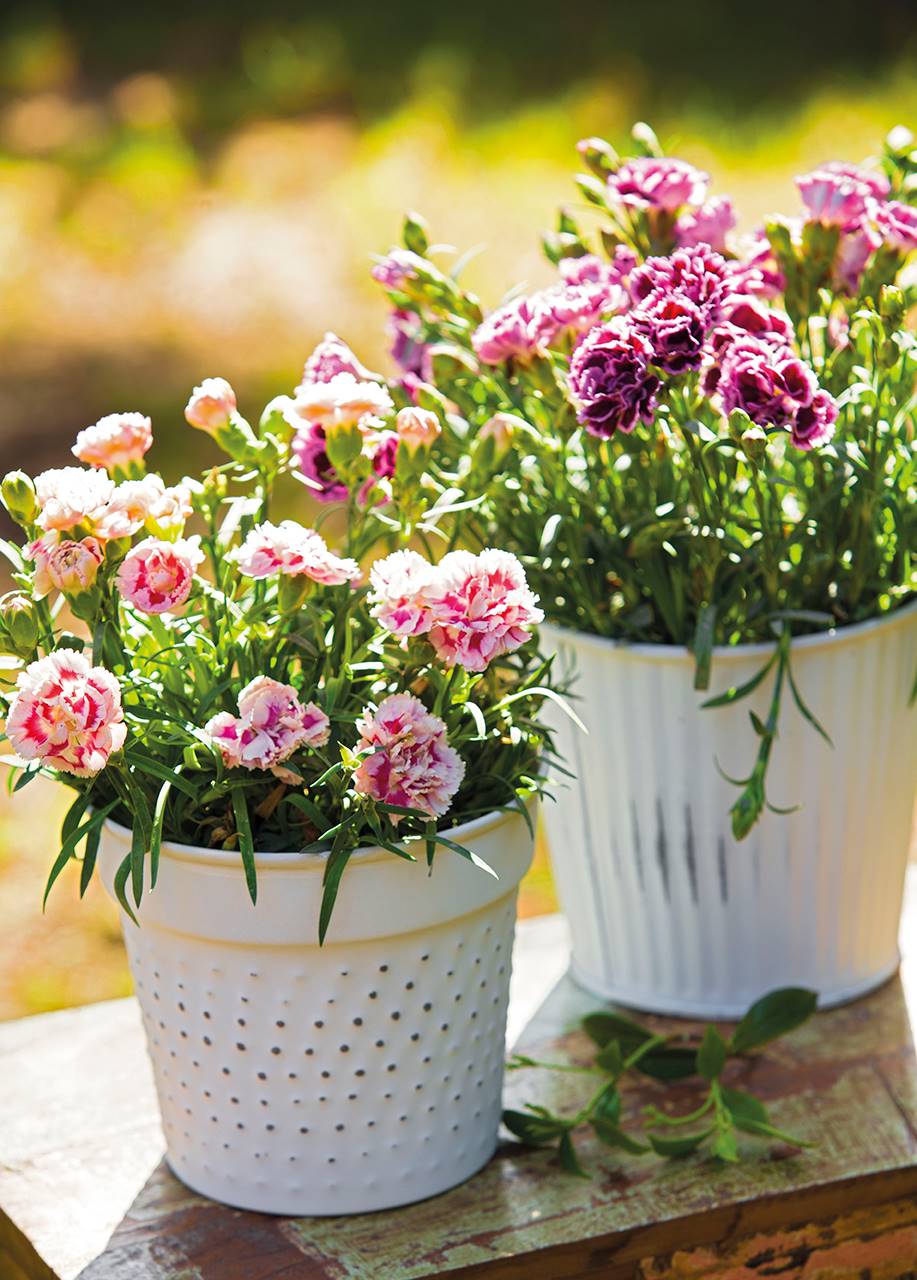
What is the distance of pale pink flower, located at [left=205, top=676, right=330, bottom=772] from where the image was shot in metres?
0.79

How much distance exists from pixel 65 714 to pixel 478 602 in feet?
0.65

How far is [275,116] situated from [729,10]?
4.24 ft

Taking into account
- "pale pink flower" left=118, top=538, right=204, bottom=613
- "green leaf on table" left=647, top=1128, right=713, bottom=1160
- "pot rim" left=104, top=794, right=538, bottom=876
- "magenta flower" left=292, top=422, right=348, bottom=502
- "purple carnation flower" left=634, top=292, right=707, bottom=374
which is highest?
"purple carnation flower" left=634, top=292, right=707, bottom=374

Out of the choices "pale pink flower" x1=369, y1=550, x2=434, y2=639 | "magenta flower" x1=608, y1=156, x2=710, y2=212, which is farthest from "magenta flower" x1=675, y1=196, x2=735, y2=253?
"pale pink flower" x1=369, y1=550, x2=434, y2=639

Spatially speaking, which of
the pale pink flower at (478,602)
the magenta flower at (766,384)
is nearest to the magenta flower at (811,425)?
the magenta flower at (766,384)

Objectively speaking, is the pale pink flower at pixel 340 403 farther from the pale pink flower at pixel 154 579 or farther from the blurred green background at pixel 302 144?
the blurred green background at pixel 302 144

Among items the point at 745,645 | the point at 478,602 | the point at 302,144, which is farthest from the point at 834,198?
the point at 302,144

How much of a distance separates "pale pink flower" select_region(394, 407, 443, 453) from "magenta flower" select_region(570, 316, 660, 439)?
81 millimetres

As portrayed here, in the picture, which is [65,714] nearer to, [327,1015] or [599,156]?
[327,1015]

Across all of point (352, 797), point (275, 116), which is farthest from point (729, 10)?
point (352, 797)

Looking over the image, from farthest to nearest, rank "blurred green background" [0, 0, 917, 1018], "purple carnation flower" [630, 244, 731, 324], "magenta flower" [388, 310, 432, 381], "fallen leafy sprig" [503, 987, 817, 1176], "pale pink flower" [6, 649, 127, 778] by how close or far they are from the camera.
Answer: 1. "blurred green background" [0, 0, 917, 1018]
2. "magenta flower" [388, 310, 432, 381]
3. "fallen leafy sprig" [503, 987, 817, 1176]
4. "purple carnation flower" [630, 244, 731, 324]
5. "pale pink flower" [6, 649, 127, 778]

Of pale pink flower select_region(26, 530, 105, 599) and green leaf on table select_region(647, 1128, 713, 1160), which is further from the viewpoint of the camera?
green leaf on table select_region(647, 1128, 713, 1160)

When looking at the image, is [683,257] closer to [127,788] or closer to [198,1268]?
[127,788]

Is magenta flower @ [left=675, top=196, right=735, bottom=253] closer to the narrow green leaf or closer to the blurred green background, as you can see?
the narrow green leaf
